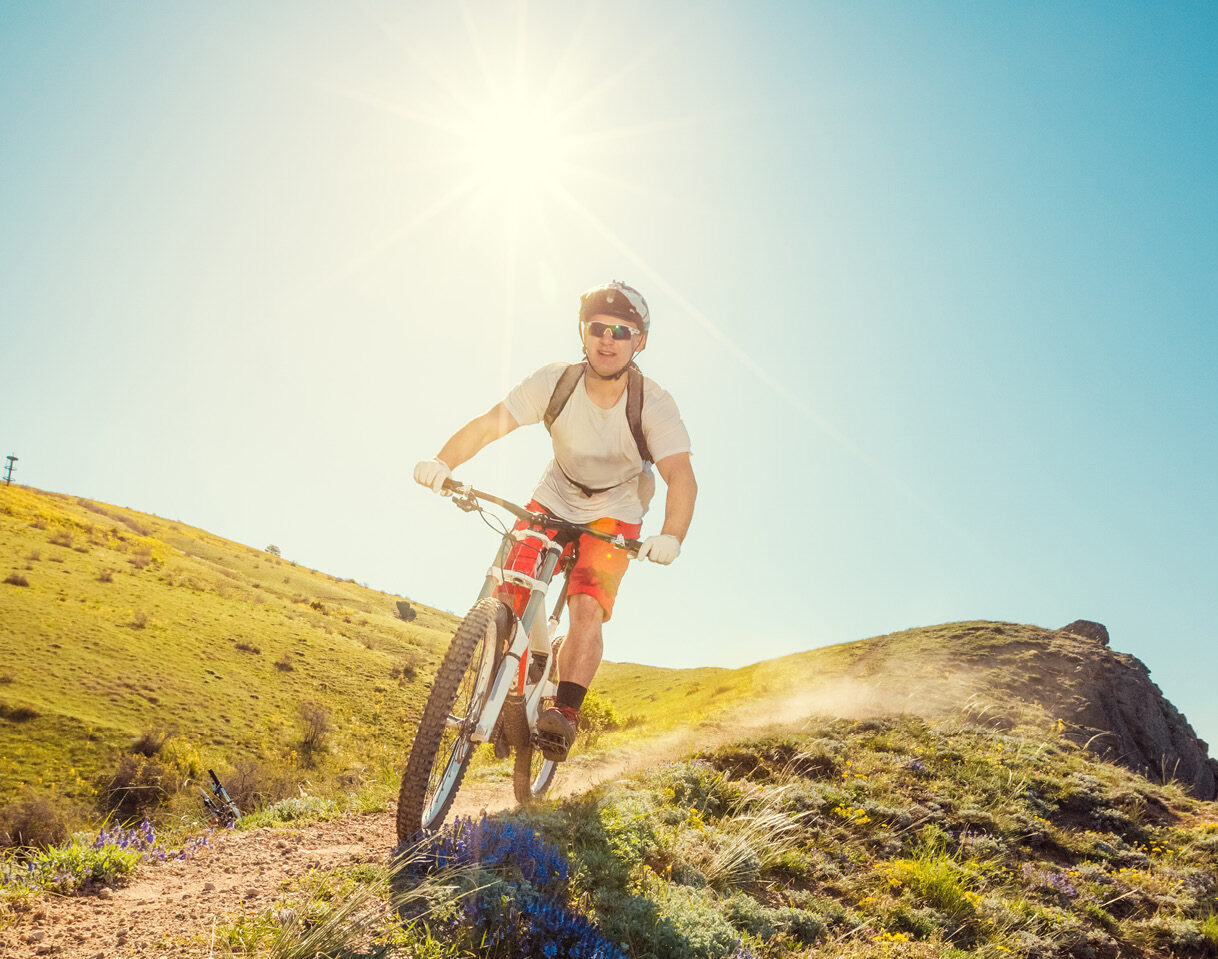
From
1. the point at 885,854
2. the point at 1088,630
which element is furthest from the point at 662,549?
the point at 1088,630

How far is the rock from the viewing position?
1814 centimetres

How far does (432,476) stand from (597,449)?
1397mm

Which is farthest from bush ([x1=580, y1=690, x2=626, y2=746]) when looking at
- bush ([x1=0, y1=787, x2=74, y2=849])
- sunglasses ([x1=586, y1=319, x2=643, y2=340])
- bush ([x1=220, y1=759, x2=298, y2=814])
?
bush ([x1=0, y1=787, x2=74, y2=849])

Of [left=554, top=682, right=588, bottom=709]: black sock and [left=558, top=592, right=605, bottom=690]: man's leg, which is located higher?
[left=558, top=592, right=605, bottom=690]: man's leg

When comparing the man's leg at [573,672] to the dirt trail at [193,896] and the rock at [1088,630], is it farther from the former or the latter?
the rock at [1088,630]

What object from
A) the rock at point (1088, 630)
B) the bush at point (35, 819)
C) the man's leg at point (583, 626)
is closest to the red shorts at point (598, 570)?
the man's leg at point (583, 626)

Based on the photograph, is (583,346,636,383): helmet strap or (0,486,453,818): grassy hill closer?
(583,346,636,383): helmet strap

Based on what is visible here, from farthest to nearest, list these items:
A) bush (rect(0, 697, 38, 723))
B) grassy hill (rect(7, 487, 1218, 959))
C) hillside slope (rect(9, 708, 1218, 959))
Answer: bush (rect(0, 697, 38, 723)) → grassy hill (rect(7, 487, 1218, 959)) → hillside slope (rect(9, 708, 1218, 959))

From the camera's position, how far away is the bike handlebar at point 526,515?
4.14 meters

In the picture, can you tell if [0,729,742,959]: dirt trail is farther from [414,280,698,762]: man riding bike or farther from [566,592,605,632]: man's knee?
[566,592,605,632]: man's knee

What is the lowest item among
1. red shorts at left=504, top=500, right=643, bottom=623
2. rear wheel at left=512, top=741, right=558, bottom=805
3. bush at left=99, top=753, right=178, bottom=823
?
bush at left=99, top=753, right=178, bottom=823

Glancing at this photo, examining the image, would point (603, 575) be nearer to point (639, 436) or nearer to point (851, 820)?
point (639, 436)

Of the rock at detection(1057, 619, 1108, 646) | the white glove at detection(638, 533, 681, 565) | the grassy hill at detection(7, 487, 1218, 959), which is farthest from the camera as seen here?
the rock at detection(1057, 619, 1108, 646)

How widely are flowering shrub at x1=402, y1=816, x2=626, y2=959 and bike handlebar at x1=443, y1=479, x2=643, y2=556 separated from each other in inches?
72.6
